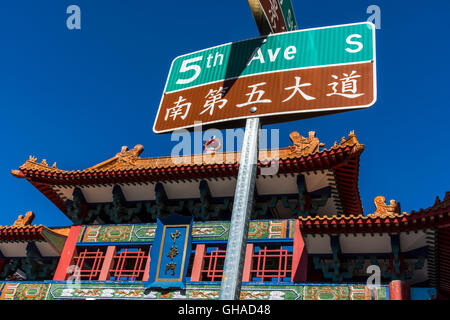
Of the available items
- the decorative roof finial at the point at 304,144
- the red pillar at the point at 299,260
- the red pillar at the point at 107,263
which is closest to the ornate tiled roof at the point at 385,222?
the red pillar at the point at 299,260

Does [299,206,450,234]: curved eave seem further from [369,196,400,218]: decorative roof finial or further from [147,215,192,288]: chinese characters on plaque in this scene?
[147,215,192,288]: chinese characters on plaque

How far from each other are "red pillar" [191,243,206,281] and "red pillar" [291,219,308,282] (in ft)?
9.00

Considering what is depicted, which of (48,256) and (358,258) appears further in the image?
(48,256)

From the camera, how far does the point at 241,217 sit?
3664 mm

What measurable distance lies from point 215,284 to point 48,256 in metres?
7.27

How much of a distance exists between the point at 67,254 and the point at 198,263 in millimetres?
4792

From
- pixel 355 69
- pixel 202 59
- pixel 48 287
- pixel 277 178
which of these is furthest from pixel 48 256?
pixel 355 69

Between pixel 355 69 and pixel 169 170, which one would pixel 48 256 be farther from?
pixel 355 69

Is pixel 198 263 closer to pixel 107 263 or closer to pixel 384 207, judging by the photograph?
pixel 107 263

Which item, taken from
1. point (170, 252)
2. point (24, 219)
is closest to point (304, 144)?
point (170, 252)

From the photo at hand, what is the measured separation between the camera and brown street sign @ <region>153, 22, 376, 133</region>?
412 centimetres

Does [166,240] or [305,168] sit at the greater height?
[305,168]

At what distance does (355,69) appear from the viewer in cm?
422

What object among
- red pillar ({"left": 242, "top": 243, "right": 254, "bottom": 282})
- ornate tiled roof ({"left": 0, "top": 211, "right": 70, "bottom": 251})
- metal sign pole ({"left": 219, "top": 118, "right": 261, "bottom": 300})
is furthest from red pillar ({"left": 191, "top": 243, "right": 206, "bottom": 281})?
metal sign pole ({"left": 219, "top": 118, "right": 261, "bottom": 300})
